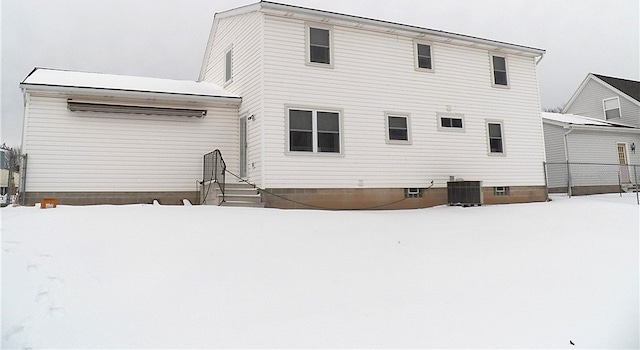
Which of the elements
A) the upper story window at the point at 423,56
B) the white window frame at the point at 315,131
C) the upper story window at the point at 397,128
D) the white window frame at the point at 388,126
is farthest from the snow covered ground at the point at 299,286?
the upper story window at the point at 423,56

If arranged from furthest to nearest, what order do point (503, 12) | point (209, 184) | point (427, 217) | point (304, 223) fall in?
point (503, 12)
point (209, 184)
point (427, 217)
point (304, 223)

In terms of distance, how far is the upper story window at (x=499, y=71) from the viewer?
14156mm

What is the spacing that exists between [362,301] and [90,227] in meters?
4.68

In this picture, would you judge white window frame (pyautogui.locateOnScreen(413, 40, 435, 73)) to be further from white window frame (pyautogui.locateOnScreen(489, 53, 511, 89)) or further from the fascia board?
the fascia board

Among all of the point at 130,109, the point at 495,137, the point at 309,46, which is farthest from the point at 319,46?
the point at 495,137

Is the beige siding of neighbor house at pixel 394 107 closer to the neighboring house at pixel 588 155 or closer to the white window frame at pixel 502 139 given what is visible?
the white window frame at pixel 502 139

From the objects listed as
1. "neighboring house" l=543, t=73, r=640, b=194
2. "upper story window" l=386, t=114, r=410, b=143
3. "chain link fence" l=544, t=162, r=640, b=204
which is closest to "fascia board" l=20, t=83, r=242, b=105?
"upper story window" l=386, t=114, r=410, b=143

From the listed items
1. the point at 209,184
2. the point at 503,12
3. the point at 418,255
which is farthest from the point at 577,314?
the point at 503,12

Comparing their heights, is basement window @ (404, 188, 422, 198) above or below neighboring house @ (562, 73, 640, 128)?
below

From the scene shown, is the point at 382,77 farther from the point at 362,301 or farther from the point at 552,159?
the point at 552,159

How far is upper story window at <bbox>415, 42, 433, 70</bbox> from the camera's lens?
12.9m

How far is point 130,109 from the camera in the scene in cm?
1090

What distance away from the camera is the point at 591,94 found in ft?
82.0

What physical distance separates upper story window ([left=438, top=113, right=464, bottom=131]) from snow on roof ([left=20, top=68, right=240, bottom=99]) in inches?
277
